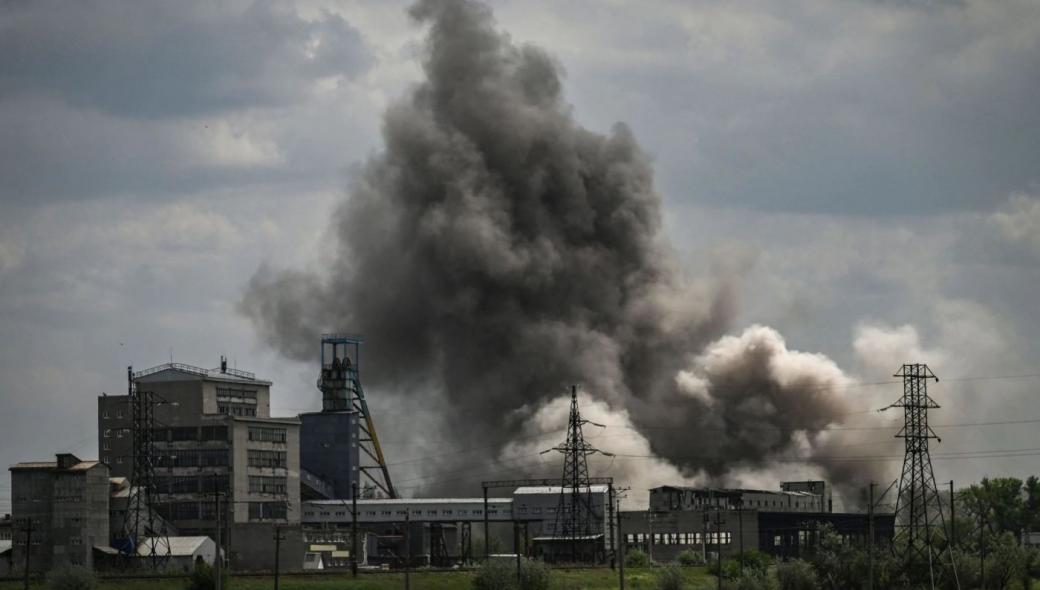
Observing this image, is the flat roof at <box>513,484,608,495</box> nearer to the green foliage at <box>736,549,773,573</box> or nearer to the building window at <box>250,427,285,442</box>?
the green foliage at <box>736,549,773,573</box>

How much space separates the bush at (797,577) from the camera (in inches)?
3615

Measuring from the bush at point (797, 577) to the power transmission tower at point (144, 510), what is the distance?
37839mm

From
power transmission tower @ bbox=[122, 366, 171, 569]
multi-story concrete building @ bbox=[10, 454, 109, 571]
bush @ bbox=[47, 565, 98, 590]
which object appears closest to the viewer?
bush @ bbox=[47, 565, 98, 590]

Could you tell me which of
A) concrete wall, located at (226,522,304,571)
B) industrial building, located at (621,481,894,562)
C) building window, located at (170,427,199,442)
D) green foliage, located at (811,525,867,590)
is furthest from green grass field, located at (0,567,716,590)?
building window, located at (170,427,199,442)

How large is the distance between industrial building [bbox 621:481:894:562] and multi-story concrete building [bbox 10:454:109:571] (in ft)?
133

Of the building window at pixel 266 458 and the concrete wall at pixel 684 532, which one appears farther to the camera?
the building window at pixel 266 458

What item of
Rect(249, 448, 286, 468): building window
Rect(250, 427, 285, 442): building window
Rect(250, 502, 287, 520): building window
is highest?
Rect(250, 427, 285, 442): building window

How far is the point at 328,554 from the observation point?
11506 centimetres

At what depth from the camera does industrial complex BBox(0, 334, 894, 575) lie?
354ft

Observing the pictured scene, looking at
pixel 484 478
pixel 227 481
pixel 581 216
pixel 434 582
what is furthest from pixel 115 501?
pixel 581 216

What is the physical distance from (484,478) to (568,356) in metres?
12.9

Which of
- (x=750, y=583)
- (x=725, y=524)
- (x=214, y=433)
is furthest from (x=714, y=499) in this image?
(x=750, y=583)

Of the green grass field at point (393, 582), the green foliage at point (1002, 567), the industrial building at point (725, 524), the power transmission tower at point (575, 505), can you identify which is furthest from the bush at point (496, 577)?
the industrial building at point (725, 524)

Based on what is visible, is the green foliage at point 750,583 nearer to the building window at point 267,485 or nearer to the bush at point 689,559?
the bush at point 689,559
